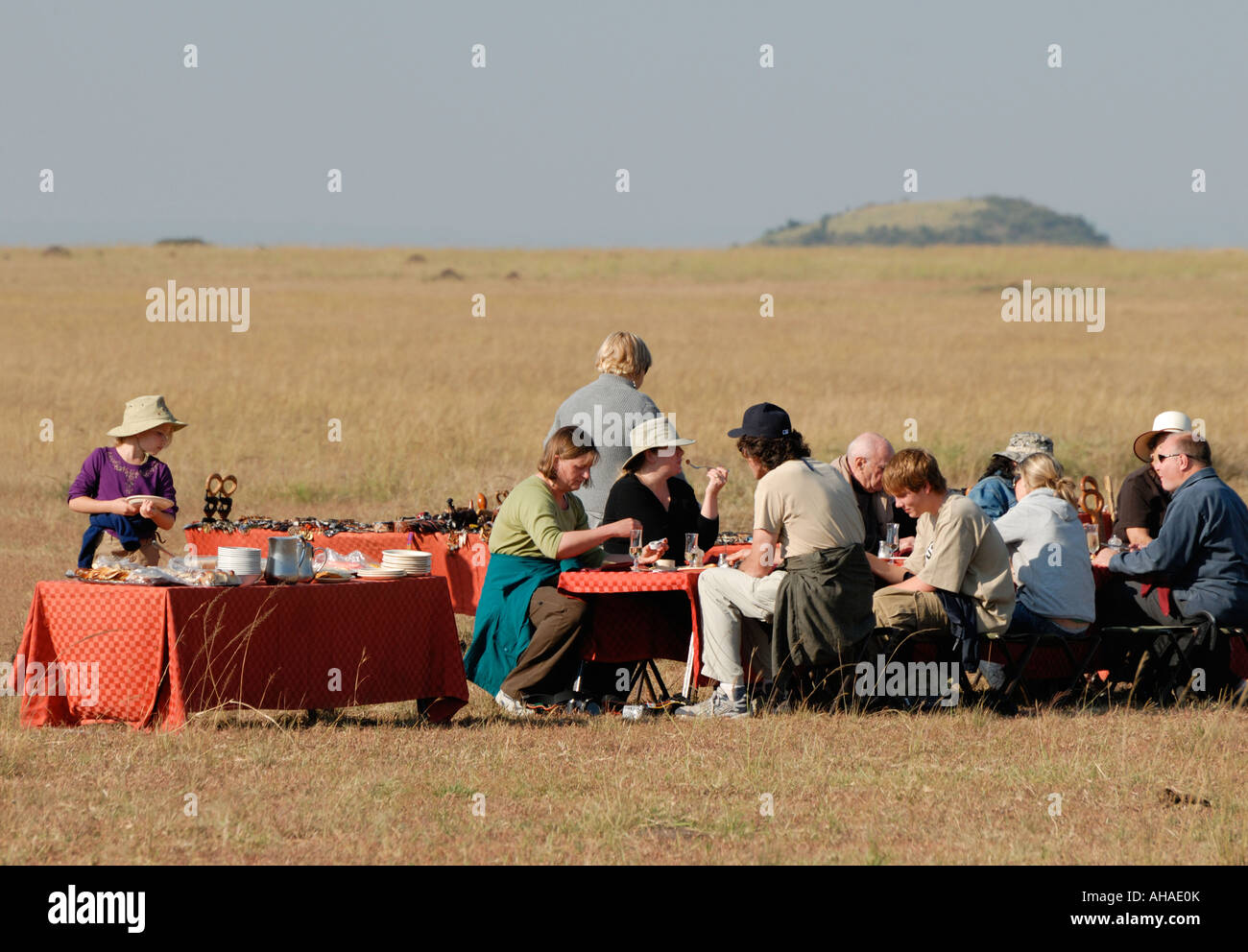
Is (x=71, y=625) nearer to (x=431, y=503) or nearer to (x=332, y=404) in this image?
(x=431, y=503)

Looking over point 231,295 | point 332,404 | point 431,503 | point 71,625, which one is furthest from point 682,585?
point 231,295

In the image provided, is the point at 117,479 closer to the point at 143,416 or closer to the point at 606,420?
the point at 143,416

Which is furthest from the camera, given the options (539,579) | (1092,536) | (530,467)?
(530,467)

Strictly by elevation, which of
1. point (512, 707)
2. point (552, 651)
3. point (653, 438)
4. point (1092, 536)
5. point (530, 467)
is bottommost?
point (512, 707)

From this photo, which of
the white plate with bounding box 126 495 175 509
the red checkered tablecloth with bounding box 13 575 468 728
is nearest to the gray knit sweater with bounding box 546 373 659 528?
the red checkered tablecloth with bounding box 13 575 468 728

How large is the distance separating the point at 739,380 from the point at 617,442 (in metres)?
18.3

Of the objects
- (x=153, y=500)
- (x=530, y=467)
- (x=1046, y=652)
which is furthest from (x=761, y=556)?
(x=530, y=467)

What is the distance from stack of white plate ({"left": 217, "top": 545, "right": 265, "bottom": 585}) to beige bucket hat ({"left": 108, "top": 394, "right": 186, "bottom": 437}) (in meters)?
2.07

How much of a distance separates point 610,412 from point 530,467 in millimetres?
8642

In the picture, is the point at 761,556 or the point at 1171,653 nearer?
the point at 761,556

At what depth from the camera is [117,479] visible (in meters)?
8.77

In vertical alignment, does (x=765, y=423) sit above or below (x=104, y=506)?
above

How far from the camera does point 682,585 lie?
24.5 feet

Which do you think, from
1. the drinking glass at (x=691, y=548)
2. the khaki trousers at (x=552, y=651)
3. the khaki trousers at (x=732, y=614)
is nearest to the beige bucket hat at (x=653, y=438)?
the drinking glass at (x=691, y=548)
